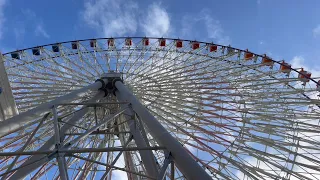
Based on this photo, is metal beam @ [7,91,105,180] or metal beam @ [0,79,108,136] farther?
metal beam @ [7,91,105,180]

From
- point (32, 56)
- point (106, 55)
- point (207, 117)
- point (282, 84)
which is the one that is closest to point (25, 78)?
point (32, 56)

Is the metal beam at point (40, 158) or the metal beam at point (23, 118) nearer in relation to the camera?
the metal beam at point (23, 118)

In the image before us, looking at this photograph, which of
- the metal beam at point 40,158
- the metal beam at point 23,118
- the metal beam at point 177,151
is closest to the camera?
the metal beam at point 177,151

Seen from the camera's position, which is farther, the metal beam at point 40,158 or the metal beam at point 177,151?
the metal beam at point 40,158

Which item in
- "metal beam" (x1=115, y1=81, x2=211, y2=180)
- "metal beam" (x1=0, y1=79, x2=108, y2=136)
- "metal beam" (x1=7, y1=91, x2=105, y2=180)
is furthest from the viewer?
"metal beam" (x1=7, y1=91, x2=105, y2=180)

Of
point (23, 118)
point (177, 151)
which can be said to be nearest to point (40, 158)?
point (23, 118)

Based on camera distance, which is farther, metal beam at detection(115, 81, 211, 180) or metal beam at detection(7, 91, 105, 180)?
metal beam at detection(7, 91, 105, 180)

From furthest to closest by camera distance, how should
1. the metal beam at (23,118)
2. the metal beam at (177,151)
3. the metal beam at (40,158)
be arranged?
the metal beam at (40,158), the metal beam at (23,118), the metal beam at (177,151)

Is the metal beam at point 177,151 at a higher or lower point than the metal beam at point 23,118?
lower

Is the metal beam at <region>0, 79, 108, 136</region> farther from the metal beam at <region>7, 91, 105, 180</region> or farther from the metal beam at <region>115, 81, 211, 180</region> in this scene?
the metal beam at <region>115, 81, 211, 180</region>

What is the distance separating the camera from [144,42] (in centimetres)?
2631

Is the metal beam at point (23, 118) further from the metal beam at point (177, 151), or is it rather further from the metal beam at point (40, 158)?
the metal beam at point (177, 151)

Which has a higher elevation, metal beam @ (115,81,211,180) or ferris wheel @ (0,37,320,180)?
ferris wheel @ (0,37,320,180)

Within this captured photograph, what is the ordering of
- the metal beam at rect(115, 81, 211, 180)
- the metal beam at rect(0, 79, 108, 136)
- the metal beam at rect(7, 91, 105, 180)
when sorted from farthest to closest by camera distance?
the metal beam at rect(7, 91, 105, 180), the metal beam at rect(0, 79, 108, 136), the metal beam at rect(115, 81, 211, 180)
